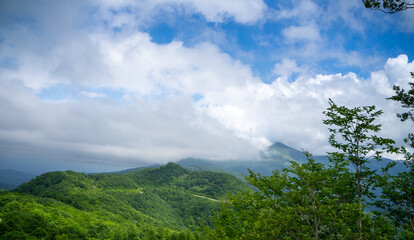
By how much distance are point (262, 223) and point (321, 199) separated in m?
3.99

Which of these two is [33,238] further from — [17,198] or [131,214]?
[131,214]

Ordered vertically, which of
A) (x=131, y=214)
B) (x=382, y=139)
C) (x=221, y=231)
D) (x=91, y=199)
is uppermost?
(x=382, y=139)

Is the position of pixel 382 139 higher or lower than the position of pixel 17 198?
higher

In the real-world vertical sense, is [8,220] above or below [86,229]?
above

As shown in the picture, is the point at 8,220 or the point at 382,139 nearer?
the point at 382,139

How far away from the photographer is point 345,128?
12.9m

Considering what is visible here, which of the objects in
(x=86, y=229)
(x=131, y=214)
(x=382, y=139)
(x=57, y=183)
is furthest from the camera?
(x=57, y=183)

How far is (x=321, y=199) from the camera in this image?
37.4 feet

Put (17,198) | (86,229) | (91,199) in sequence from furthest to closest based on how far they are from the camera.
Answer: (91,199), (17,198), (86,229)

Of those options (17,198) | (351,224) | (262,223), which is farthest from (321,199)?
(17,198)

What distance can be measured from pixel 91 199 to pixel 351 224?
181 metres

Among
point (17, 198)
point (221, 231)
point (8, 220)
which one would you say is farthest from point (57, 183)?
point (221, 231)

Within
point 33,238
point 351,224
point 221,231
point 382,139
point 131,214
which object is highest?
point 382,139

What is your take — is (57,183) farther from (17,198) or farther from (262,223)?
(262,223)
